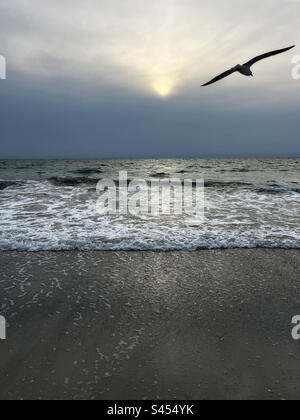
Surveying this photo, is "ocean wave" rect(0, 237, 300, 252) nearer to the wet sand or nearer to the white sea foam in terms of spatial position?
the white sea foam

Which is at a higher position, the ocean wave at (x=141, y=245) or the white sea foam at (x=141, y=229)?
the white sea foam at (x=141, y=229)

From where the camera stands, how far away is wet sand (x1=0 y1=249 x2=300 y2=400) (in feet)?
7.55

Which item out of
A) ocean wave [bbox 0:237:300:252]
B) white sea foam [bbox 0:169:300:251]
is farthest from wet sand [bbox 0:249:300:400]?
white sea foam [bbox 0:169:300:251]

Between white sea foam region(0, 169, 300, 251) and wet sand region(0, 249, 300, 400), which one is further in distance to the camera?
white sea foam region(0, 169, 300, 251)

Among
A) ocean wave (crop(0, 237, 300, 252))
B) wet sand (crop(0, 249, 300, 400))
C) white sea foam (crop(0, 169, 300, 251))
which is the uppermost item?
white sea foam (crop(0, 169, 300, 251))

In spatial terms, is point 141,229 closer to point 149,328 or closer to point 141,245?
point 141,245

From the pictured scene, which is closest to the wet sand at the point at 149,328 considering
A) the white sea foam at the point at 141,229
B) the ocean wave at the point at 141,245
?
the ocean wave at the point at 141,245

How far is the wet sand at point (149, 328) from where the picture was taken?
2.30m

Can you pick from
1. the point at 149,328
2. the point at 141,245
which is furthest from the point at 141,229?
the point at 149,328

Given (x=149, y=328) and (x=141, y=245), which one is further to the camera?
(x=141, y=245)

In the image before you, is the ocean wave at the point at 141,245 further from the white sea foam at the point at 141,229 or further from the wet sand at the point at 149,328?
the wet sand at the point at 149,328

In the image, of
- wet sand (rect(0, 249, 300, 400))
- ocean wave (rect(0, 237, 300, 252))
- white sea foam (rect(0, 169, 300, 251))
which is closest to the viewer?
wet sand (rect(0, 249, 300, 400))

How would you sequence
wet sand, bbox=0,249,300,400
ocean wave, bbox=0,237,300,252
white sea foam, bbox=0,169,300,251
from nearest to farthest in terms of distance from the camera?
wet sand, bbox=0,249,300,400, ocean wave, bbox=0,237,300,252, white sea foam, bbox=0,169,300,251

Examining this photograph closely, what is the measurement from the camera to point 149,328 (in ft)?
10.0
